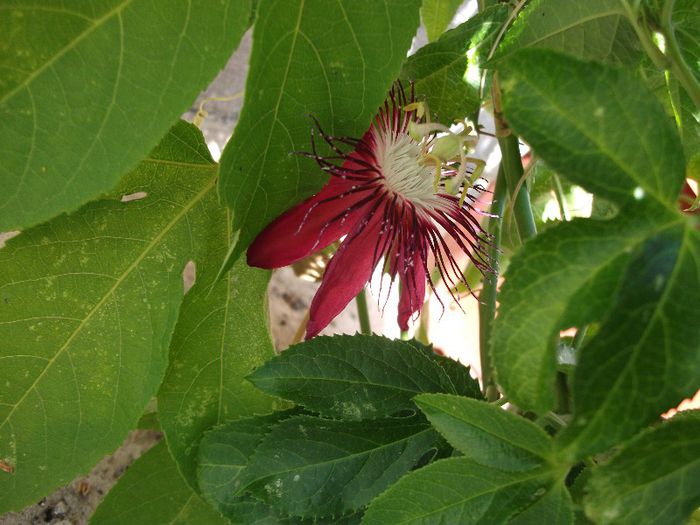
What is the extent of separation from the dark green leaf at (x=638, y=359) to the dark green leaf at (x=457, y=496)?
0.36ft

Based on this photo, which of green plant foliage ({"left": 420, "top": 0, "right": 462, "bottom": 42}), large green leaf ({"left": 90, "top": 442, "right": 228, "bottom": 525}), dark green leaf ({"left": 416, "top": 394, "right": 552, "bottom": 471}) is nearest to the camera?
dark green leaf ({"left": 416, "top": 394, "right": 552, "bottom": 471})

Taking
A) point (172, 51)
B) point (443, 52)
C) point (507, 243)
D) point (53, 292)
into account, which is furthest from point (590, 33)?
point (53, 292)

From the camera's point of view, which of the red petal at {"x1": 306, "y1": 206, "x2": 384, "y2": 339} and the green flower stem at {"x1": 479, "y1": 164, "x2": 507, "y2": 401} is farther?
the green flower stem at {"x1": 479, "y1": 164, "x2": 507, "y2": 401}

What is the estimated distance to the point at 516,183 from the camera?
0.58 meters

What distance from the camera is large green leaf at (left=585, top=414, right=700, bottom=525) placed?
1.12 ft

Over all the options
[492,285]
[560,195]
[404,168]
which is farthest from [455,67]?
[560,195]

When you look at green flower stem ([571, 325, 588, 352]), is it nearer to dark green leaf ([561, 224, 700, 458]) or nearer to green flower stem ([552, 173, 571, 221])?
green flower stem ([552, 173, 571, 221])

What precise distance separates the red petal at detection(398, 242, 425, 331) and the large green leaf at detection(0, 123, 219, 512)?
0.17 meters

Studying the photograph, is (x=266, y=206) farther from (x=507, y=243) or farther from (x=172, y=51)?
(x=507, y=243)

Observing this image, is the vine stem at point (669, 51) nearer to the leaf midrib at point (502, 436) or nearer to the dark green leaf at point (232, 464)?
the leaf midrib at point (502, 436)

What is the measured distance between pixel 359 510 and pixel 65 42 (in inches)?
13.0

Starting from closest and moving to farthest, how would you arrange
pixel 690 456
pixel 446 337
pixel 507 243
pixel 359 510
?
pixel 690 456, pixel 359 510, pixel 507 243, pixel 446 337

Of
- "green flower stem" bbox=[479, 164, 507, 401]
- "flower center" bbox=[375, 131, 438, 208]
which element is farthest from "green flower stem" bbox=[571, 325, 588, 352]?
"flower center" bbox=[375, 131, 438, 208]

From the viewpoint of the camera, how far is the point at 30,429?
500mm
